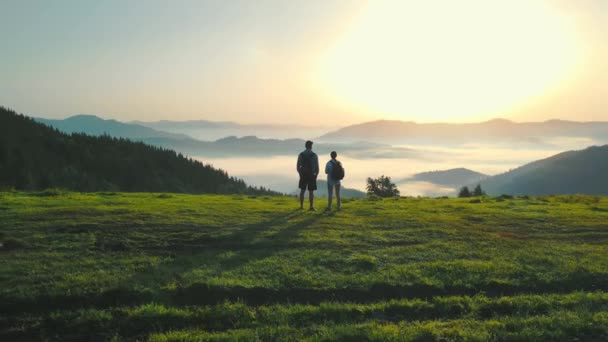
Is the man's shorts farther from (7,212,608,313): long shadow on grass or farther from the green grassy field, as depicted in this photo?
(7,212,608,313): long shadow on grass

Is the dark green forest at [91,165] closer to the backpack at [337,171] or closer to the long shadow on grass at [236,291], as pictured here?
the backpack at [337,171]

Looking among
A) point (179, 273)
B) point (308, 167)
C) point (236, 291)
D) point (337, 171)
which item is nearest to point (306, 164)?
point (308, 167)

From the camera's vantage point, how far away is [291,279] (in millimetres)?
12680

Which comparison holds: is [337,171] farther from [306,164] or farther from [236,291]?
[236,291]

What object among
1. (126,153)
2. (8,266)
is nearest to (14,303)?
(8,266)

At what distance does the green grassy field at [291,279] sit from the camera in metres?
10.0

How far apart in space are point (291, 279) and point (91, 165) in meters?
150

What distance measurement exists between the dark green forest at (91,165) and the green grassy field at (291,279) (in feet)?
333

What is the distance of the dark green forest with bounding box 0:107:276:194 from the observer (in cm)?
12050

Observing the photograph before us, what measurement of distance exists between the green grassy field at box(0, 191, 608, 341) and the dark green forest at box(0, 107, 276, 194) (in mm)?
101642

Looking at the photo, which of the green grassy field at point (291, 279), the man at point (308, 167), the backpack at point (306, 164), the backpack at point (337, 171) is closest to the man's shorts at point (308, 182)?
the man at point (308, 167)

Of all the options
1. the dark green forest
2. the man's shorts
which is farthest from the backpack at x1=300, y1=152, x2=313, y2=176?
the dark green forest

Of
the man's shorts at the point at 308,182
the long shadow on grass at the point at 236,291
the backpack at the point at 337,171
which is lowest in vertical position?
the long shadow on grass at the point at 236,291

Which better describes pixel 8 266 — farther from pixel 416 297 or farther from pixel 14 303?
pixel 416 297
